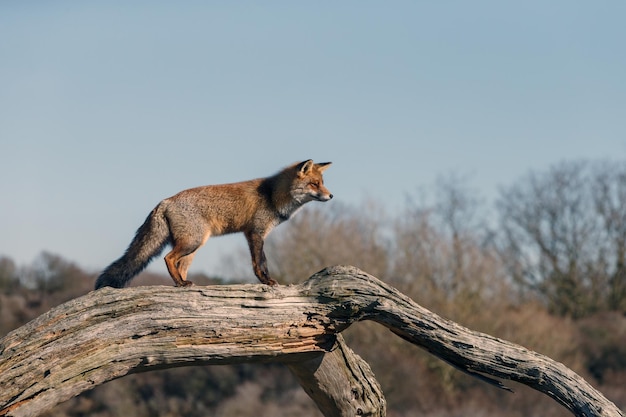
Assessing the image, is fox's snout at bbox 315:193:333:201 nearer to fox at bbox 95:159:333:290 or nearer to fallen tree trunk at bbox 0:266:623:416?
fox at bbox 95:159:333:290

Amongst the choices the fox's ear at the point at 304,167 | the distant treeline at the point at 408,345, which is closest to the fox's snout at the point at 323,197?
the fox's ear at the point at 304,167

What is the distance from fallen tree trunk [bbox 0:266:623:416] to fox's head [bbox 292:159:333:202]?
2.58 metres

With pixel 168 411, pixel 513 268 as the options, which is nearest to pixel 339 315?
pixel 168 411

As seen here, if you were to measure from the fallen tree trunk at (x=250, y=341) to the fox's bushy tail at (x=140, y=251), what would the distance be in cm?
132

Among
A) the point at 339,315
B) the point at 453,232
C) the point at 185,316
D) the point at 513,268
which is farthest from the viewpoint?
the point at 513,268

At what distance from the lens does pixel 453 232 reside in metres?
43.2

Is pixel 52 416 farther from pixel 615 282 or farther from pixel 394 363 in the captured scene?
pixel 615 282

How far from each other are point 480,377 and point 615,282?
135ft

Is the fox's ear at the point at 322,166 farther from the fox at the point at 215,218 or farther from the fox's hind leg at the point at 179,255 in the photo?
the fox's hind leg at the point at 179,255

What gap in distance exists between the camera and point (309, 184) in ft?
37.7

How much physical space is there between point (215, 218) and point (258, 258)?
0.66m

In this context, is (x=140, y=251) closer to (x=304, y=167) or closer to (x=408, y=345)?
(x=304, y=167)

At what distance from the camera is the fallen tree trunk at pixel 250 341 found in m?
7.62

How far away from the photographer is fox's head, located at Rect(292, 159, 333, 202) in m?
11.4
